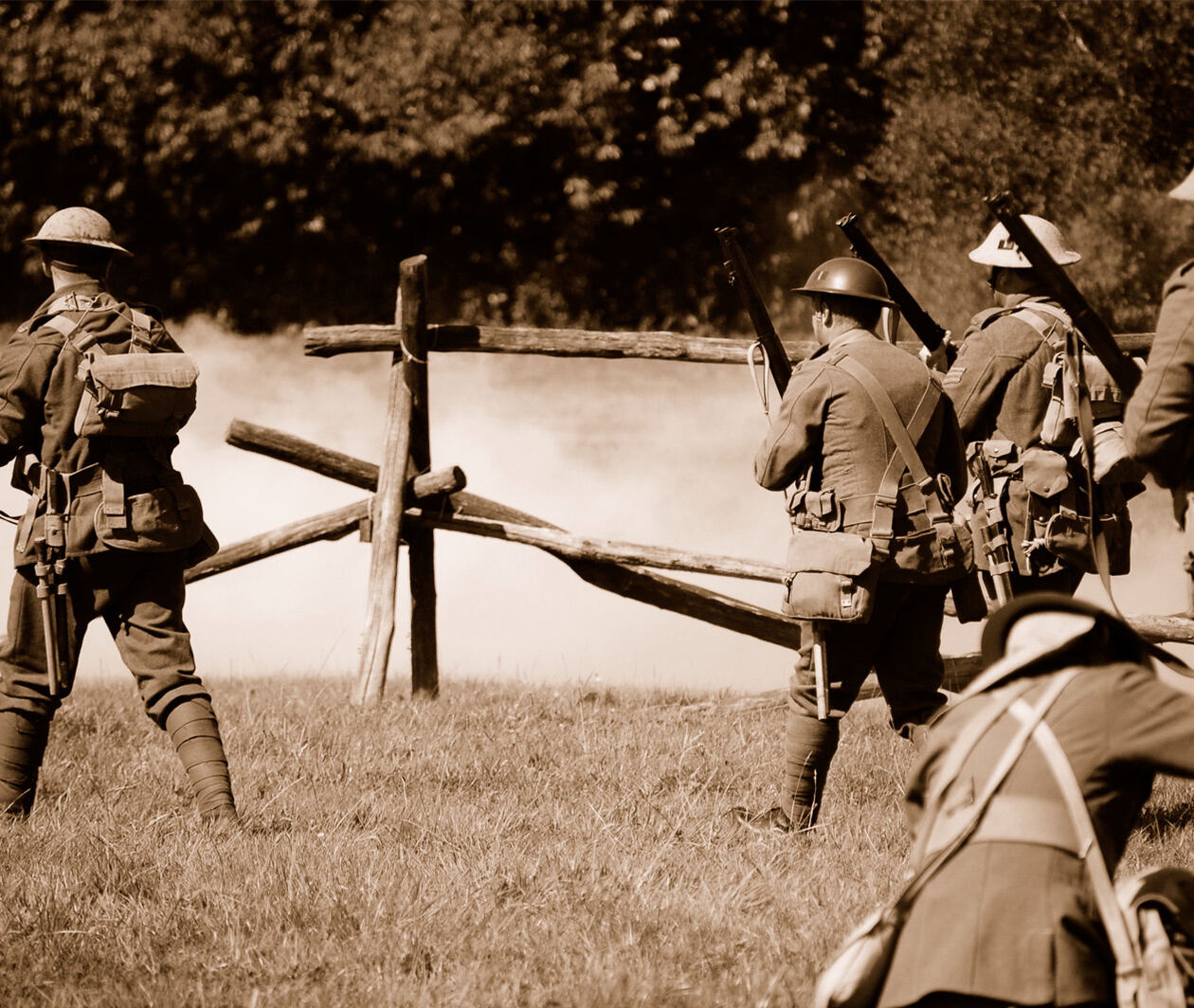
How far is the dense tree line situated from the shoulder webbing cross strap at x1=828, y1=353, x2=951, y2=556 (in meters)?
10.1

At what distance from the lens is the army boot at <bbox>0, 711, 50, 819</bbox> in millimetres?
5547

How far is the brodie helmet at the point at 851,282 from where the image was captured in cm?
548

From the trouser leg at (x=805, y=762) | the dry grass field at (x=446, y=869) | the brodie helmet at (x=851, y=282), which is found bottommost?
the dry grass field at (x=446, y=869)

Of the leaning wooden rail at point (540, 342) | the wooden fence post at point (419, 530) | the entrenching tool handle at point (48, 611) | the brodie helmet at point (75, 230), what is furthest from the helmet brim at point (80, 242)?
the wooden fence post at point (419, 530)

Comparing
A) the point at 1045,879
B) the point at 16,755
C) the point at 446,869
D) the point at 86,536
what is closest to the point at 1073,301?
the point at 1045,879

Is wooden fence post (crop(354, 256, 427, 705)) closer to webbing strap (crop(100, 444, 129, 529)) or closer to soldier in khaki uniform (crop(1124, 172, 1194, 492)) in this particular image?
webbing strap (crop(100, 444, 129, 529))

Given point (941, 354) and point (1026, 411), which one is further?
point (941, 354)

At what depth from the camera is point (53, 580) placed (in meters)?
5.52

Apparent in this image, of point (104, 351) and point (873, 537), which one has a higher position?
point (104, 351)

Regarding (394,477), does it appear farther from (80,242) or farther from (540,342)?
(80,242)

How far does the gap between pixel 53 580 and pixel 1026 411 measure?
3.63m

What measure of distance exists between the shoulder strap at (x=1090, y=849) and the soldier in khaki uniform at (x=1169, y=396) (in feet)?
4.06

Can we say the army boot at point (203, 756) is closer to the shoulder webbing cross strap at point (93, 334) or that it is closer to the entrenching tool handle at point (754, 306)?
the shoulder webbing cross strap at point (93, 334)

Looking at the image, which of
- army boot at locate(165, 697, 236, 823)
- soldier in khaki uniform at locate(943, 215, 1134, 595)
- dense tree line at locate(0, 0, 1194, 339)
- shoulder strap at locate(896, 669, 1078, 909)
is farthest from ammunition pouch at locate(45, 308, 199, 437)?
dense tree line at locate(0, 0, 1194, 339)
